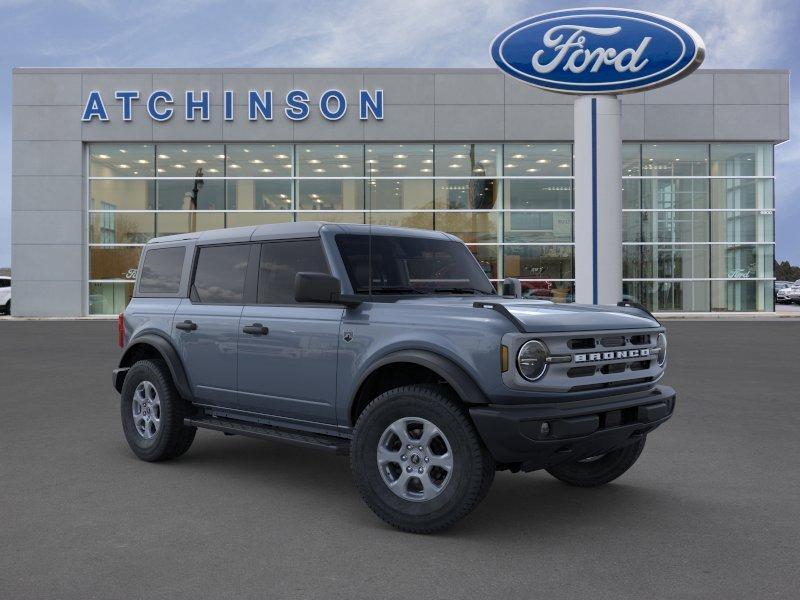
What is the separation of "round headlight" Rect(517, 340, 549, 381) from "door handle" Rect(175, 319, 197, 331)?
2.97 metres

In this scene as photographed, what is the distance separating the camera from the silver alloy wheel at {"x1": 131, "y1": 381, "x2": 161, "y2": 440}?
6.68 m

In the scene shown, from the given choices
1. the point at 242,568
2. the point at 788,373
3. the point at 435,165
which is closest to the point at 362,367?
the point at 242,568

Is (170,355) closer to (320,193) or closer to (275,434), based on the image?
(275,434)

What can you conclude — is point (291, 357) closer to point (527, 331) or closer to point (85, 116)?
point (527, 331)

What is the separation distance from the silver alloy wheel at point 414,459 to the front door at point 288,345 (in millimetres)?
616

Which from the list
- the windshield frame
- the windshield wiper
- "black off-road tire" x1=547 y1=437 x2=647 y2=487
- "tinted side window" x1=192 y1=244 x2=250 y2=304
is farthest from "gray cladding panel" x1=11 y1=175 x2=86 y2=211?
"black off-road tire" x1=547 y1=437 x2=647 y2=487

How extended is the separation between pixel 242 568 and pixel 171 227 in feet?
100

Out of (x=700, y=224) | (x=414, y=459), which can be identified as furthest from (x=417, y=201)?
(x=414, y=459)

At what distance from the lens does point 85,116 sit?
32469 millimetres

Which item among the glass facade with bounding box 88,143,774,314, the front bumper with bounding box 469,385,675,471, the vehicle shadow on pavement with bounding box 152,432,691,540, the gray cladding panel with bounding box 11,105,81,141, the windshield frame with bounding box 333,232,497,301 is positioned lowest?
the vehicle shadow on pavement with bounding box 152,432,691,540

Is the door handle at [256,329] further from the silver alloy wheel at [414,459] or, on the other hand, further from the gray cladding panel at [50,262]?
the gray cladding panel at [50,262]

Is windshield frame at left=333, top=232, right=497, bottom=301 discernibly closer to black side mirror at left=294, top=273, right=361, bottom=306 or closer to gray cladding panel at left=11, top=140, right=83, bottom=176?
black side mirror at left=294, top=273, right=361, bottom=306

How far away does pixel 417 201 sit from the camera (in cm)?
3297

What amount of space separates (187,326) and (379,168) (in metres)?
27.2
